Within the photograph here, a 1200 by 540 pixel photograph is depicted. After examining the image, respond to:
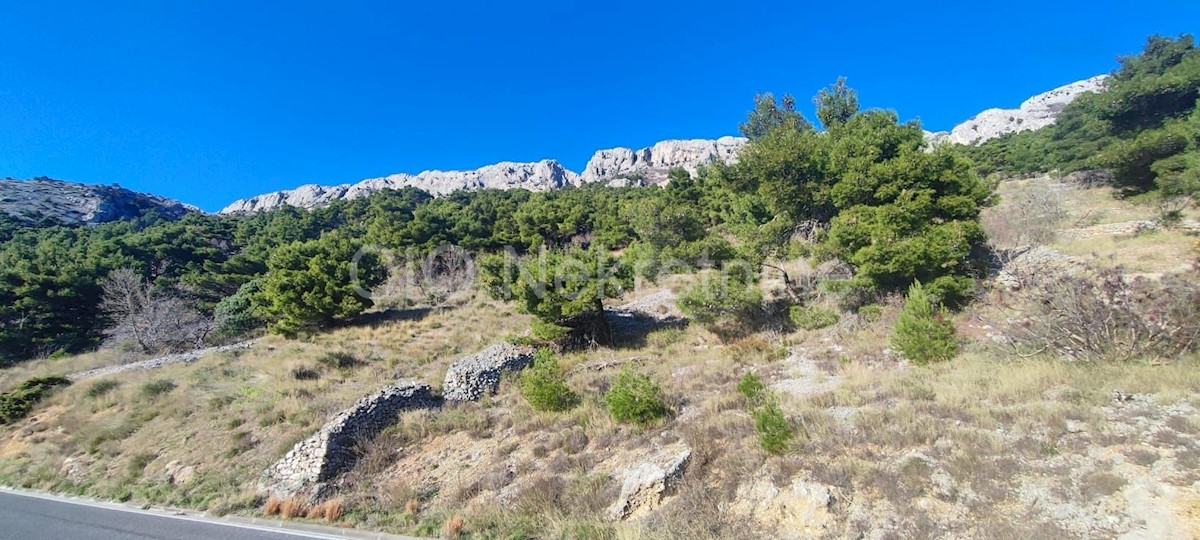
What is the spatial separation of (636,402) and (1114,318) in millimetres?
8238

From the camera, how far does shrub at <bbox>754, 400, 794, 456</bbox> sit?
6.08m

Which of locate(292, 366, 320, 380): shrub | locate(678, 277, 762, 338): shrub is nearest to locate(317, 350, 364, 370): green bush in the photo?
locate(292, 366, 320, 380): shrub

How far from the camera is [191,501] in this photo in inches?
326

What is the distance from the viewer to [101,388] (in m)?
14.4

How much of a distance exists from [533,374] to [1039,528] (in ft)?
28.9

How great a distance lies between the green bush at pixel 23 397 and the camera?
1345 cm

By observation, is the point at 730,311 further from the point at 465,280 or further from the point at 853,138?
the point at 465,280

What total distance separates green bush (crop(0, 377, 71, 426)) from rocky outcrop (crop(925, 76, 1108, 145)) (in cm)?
10368

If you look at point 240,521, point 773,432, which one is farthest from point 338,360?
point 773,432

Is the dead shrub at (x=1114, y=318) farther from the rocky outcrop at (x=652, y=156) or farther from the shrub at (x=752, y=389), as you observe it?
the rocky outcrop at (x=652, y=156)

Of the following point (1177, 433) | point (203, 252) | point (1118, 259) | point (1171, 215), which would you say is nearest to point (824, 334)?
point (1118, 259)

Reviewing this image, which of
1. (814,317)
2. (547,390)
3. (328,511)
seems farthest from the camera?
(814,317)

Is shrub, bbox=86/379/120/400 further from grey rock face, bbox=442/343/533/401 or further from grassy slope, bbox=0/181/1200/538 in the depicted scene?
grey rock face, bbox=442/343/533/401

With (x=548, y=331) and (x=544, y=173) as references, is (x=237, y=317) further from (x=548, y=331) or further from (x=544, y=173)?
(x=544, y=173)
